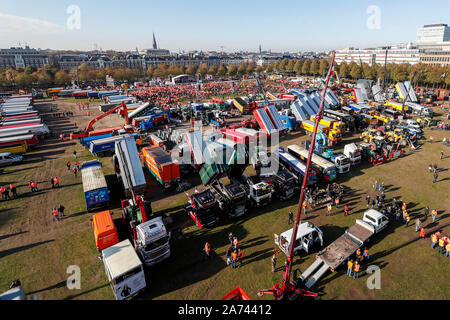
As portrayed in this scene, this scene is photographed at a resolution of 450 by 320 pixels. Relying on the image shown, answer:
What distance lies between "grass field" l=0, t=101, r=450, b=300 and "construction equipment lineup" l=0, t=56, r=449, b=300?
2.25ft

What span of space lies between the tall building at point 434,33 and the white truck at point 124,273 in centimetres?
21860

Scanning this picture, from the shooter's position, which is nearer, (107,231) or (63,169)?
(107,231)

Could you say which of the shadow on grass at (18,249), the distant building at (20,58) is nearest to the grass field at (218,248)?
the shadow on grass at (18,249)

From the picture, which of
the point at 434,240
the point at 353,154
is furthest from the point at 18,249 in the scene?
the point at 353,154

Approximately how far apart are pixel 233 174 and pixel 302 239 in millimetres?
8684

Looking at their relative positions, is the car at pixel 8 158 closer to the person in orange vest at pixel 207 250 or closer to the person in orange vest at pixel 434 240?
the person in orange vest at pixel 207 250

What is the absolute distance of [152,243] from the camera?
13.9 m

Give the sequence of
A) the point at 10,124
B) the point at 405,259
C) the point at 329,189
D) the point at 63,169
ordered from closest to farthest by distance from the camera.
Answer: the point at 405,259, the point at 329,189, the point at 63,169, the point at 10,124

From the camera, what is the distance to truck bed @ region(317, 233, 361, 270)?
13.6m

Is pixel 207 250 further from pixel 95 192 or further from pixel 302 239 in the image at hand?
pixel 95 192

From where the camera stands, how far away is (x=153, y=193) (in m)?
22.7

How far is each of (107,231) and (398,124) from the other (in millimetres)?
40871
